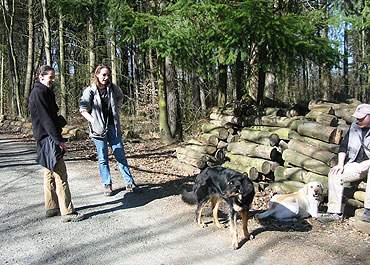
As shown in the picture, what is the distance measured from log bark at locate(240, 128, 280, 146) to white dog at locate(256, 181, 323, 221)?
203cm

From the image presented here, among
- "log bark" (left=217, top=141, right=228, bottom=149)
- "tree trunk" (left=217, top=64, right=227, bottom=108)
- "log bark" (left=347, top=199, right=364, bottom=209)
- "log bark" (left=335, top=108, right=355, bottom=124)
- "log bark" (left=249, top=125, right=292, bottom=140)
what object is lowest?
"log bark" (left=347, top=199, right=364, bottom=209)

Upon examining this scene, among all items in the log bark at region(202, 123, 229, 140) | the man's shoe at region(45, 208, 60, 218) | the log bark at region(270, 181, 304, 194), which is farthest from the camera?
the log bark at region(202, 123, 229, 140)

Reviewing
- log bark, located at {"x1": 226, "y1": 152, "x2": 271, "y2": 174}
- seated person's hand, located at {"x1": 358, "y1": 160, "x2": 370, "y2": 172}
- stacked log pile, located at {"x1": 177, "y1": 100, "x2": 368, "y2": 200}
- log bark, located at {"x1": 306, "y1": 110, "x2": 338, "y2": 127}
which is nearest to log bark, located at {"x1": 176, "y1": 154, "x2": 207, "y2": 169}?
stacked log pile, located at {"x1": 177, "y1": 100, "x2": 368, "y2": 200}

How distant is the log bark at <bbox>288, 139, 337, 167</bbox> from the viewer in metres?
6.82

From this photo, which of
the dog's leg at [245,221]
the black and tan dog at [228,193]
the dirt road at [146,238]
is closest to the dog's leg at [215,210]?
the black and tan dog at [228,193]

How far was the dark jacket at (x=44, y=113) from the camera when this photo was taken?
5688 millimetres

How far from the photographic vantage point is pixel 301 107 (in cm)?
920

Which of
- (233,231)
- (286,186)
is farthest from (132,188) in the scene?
(233,231)

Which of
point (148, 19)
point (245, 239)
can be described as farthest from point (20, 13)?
point (245, 239)

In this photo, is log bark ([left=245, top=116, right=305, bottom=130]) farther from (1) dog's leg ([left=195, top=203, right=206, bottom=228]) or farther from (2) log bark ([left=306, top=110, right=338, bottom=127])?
(1) dog's leg ([left=195, top=203, right=206, bottom=228])

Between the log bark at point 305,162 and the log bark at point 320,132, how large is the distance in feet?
1.27

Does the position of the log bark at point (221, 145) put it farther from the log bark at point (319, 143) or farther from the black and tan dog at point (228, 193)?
the black and tan dog at point (228, 193)

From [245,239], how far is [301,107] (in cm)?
458

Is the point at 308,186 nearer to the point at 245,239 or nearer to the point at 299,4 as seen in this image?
the point at 245,239
